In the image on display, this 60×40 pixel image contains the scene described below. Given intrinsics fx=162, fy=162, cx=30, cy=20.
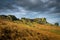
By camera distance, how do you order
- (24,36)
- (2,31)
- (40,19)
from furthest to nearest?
(40,19) → (24,36) → (2,31)

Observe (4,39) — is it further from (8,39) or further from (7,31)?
(7,31)

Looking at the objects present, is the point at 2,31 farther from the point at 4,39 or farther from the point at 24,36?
the point at 24,36

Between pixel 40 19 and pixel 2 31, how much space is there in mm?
34624

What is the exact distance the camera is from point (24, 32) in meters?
20.9

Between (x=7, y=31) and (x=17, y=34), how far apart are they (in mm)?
1325

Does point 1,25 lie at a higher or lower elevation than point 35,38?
higher

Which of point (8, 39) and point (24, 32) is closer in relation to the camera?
point (8, 39)

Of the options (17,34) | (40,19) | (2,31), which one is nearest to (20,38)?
(17,34)

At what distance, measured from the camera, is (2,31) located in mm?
18438

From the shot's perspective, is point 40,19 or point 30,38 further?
point 40,19

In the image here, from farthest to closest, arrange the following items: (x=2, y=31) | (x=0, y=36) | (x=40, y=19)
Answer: (x=40, y=19)
(x=2, y=31)
(x=0, y=36)

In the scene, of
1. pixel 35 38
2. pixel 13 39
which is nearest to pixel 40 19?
pixel 35 38

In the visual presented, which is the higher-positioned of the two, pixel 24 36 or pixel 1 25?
pixel 1 25

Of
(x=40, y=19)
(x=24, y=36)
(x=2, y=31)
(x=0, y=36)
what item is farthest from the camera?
(x=40, y=19)
